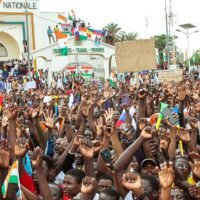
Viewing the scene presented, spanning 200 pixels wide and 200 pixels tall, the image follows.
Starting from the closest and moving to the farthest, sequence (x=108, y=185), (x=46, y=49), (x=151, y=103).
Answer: (x=108, y=185) → (x=151, y=103) → (x=46, y=49)

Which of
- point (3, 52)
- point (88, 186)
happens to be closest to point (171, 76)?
point (88, 186)

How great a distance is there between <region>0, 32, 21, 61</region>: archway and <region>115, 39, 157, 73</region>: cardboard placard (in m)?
22.0

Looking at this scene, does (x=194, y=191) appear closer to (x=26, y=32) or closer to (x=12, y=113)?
(x=12, y=113)

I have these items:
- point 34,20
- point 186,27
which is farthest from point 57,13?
point 186,27

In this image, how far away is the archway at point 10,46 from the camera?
33250 millimetres

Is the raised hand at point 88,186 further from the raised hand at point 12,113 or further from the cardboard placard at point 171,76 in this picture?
the cardboard placard at point 171,76

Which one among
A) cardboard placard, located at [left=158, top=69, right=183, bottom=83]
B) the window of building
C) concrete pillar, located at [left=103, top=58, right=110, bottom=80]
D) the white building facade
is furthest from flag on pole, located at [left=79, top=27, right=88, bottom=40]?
cardboard placard, located at [left=158, top=69, right=183, bottom=83]

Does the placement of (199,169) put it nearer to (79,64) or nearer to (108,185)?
(108,185)

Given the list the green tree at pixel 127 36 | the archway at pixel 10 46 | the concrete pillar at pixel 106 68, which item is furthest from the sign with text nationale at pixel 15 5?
the green tree at pixel 127 36

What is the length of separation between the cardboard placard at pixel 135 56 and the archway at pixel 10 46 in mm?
22040

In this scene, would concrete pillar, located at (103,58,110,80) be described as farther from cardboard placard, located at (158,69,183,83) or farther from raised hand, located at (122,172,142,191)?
raised hand, located at (122,172,142,191)

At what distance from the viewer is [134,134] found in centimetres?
581

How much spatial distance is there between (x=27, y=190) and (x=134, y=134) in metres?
1.99

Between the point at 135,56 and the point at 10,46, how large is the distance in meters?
22.7
